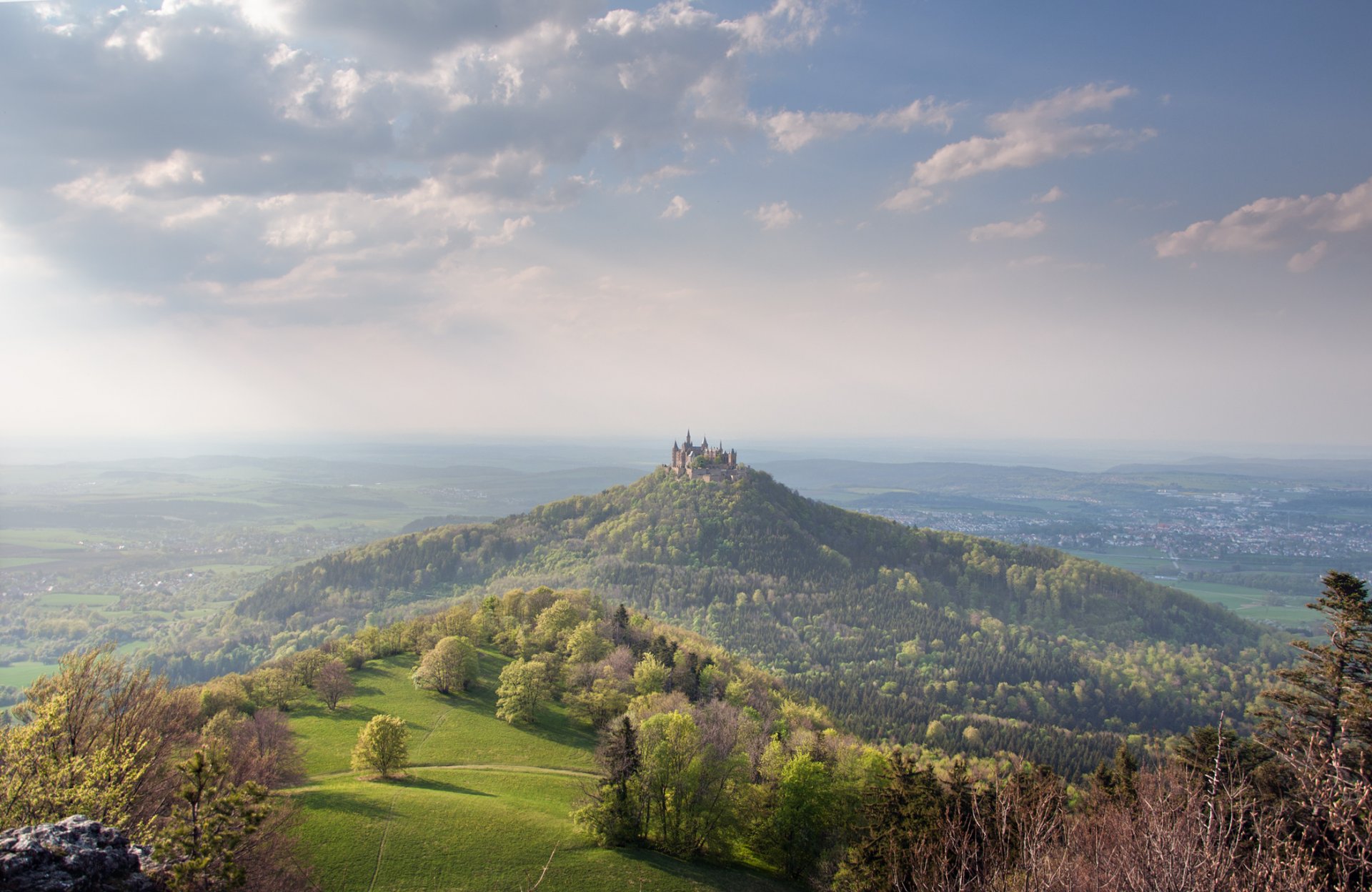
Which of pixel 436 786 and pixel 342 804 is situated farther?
pixel 436 786

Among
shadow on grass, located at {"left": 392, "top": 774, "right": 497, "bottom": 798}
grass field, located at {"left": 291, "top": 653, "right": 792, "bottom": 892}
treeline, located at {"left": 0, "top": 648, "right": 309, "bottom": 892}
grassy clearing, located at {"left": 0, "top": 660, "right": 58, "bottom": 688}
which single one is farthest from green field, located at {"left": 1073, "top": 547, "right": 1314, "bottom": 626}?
grassy clearing, located at {"left": 0, "top": 660, "right": 58, "bottom": 688}

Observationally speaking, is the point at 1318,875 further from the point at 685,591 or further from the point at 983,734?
the point at 685,591

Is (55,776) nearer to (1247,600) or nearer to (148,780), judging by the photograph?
(148,780)

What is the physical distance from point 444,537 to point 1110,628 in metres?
155

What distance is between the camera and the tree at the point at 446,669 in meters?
51.5

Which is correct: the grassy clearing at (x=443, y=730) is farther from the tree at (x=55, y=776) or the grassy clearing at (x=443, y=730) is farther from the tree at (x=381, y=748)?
the tree at (x=55, y=776)

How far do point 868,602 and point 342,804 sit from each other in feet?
372

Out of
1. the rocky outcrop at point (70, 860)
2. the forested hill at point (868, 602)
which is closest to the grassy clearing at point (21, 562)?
the forested hill at point (868, 602)

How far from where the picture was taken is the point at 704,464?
6097 inches

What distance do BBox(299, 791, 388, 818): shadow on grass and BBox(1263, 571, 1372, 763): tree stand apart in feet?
128

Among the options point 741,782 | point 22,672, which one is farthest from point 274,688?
point 22,672

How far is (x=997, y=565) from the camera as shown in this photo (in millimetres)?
143125

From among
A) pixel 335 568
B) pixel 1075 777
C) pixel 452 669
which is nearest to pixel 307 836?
pixel 452 669

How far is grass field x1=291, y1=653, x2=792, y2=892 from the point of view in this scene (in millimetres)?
24609
